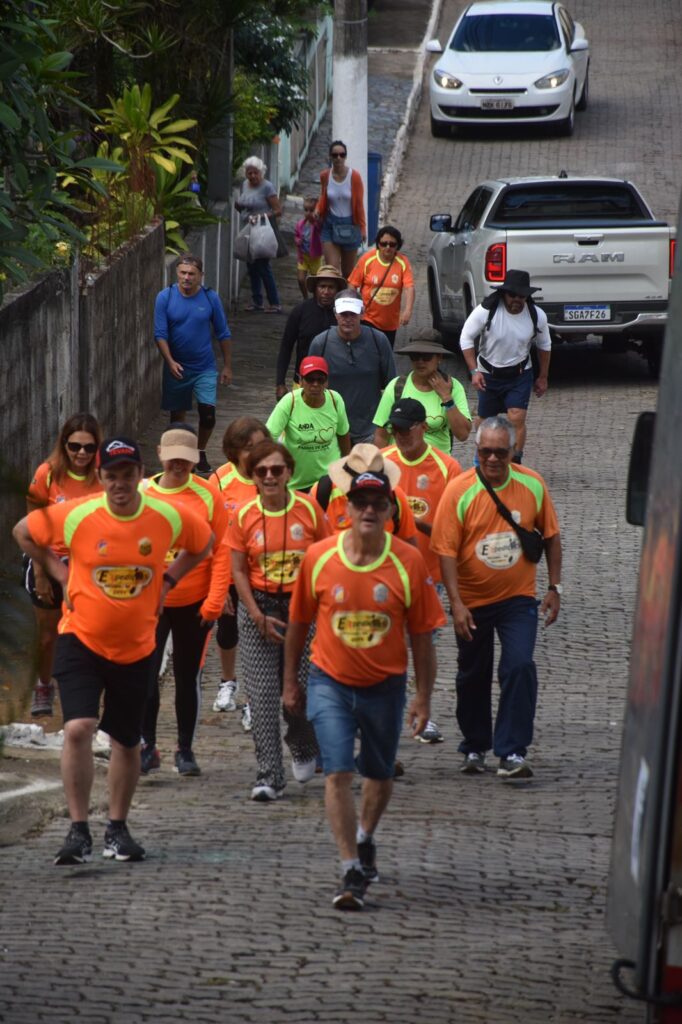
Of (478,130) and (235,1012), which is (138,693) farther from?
(478,130)

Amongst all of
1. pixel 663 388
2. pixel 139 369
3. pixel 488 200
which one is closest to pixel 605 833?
pixel 663 388

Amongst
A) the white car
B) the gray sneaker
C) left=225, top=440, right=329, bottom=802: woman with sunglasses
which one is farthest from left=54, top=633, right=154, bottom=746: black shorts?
the white car

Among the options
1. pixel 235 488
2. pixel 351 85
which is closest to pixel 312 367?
pixel 235 488

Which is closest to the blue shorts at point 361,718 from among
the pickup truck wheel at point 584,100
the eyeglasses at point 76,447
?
the eyeglasses at point 76,447

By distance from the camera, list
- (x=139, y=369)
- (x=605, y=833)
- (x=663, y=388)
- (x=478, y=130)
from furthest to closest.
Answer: (x=478, y=130) < (x=139, y=369) < (x=605, y=833) < (x=663, y=388)

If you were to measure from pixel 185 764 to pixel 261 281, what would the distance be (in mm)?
14415

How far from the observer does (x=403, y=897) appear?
805 cm

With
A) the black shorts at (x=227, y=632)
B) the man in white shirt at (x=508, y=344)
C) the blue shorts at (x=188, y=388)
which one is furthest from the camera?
the blue shorts at (x=188, y=388)

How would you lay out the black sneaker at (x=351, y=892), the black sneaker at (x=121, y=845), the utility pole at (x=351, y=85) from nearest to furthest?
1. the black sneaker at (x=351, y=892)
2. the black sneaker at (x=121, y=845)
3. the utility pole at (x=351, y=85)

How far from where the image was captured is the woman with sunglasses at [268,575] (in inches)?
369

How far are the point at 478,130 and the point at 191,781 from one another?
25.1m

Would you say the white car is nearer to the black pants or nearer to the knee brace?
the knee brace

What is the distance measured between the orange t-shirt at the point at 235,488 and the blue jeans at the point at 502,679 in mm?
A: 1321

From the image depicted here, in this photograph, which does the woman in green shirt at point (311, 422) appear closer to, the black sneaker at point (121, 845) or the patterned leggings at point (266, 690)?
the patterned leggings at point (266, 690)
